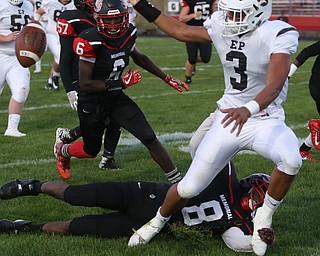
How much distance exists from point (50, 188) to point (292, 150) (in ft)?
4.50

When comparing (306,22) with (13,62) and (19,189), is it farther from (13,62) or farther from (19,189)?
(19,189)

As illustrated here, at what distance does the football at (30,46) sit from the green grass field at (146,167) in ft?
2.70

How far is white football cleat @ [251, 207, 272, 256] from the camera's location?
11.3 feet

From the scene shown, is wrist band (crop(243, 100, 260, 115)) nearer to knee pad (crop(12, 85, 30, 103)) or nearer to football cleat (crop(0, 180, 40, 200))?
football cleat (crop(0, 180, 40, 200))

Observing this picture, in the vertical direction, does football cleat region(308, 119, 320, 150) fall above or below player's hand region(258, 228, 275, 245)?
below

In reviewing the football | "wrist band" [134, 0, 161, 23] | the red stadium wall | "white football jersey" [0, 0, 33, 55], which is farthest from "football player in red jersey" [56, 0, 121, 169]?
the red stadium wall

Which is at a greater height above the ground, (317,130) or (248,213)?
(248,213)

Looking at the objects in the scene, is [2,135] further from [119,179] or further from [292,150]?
[292,150]

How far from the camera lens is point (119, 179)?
5180mm

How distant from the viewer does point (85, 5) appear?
5129 mm

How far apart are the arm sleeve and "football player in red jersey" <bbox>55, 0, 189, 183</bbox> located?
123cm

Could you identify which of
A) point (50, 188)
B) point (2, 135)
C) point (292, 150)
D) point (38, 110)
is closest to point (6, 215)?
point (50, 188)

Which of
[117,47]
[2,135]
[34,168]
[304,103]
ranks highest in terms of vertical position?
[117,47]

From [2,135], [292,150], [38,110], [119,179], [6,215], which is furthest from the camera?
[38,110]
